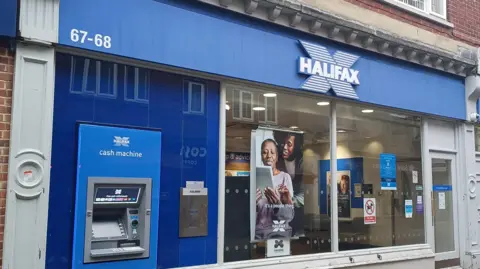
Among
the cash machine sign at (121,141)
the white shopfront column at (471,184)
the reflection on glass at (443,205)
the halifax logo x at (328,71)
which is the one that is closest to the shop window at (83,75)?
the cash machine sign at (121,141)

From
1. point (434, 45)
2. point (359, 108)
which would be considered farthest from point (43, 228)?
point (434, 45)

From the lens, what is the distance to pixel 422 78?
8883mm

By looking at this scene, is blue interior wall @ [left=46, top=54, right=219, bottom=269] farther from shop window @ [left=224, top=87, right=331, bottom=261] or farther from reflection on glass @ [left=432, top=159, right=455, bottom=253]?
reflection on glass @ [left=432, top=159, right=455, bottom=253]

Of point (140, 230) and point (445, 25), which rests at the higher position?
point (445, 25)

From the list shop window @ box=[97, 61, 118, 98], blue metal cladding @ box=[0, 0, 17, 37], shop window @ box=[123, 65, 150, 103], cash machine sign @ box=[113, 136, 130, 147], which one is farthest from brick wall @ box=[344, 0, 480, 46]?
blue metal cladding @ box=[0, 0, 17, 37]

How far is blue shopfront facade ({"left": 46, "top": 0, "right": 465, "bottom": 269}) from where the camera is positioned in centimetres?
505

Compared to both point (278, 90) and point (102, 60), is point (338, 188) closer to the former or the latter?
point (278, 90)

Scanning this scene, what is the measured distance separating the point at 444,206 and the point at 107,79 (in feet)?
23.2

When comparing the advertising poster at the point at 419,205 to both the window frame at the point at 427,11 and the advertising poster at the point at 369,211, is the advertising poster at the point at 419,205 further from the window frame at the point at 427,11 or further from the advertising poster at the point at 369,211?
the window frame at the point at 427,11

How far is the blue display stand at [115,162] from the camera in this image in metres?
5.09

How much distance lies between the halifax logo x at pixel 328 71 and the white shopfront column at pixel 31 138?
11.3 ft

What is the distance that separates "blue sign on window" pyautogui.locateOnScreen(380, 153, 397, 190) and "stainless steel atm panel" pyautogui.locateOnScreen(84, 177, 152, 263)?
460cm

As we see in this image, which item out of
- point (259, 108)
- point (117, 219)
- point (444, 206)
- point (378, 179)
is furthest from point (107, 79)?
point (444, 206)

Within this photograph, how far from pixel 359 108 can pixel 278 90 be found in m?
1.79
